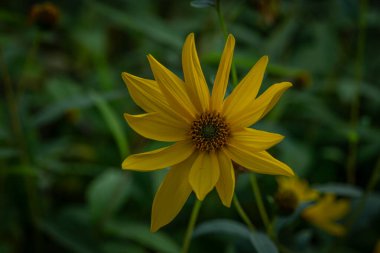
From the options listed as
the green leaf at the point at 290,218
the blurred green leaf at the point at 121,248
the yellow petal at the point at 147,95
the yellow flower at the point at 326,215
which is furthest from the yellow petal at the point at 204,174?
the blurred green leaf at the point at 121,248

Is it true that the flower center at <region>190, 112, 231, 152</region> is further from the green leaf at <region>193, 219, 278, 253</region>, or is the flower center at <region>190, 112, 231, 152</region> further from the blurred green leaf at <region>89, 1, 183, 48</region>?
the blurred green leaf at <region>89, 1, 183, 48</region>

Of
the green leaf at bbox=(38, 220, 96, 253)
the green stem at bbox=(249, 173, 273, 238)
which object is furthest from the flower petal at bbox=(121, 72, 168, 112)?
the green leaf at bbox=(38, 220, 96, 253)

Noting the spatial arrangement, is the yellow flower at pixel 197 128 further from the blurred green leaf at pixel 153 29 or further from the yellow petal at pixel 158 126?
the blurred green leaf at pixel 153 29

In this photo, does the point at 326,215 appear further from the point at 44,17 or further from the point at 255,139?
the point at 44,17

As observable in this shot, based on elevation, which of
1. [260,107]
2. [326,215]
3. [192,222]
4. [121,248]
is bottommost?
[121,248]

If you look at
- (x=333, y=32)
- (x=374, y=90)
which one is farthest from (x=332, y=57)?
(x=374, y=90)

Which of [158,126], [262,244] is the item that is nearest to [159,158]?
[158,126]
